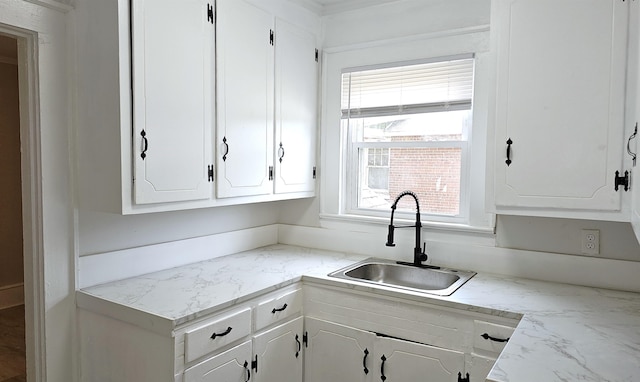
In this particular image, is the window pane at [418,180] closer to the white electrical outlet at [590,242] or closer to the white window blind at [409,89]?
the white window blind at [409,89]

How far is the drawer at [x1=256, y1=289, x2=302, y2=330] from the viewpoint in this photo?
214 centimetres

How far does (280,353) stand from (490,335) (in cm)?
100

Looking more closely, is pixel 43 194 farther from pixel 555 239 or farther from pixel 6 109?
pixel 6 109

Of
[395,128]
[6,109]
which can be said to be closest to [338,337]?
[395,128]

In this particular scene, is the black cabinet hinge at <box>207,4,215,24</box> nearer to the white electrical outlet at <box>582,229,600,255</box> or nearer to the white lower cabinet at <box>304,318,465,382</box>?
the white lower cabinet at <box>304,318,465,382</box>

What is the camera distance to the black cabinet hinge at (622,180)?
6.08 ft

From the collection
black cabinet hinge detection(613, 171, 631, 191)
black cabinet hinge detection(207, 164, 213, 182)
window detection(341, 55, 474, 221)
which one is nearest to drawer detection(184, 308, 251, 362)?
black cabinet hinge detection(207, 164, 213, 182)

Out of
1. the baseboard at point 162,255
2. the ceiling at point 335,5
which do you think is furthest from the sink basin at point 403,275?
the ceiling at point 335,5

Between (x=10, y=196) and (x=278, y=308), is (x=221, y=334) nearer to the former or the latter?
(x=278, y=308)

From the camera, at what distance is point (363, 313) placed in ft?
7.37

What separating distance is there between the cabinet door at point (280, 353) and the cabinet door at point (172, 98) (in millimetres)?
767

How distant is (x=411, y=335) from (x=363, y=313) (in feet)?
0.83

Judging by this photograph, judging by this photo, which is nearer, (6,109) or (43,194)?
(43,194)

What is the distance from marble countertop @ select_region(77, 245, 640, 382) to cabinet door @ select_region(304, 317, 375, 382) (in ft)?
0.80
